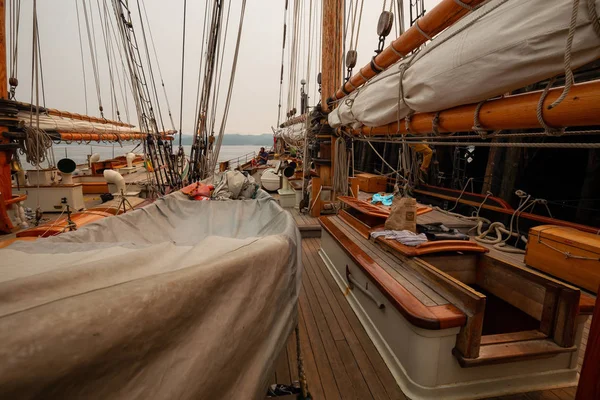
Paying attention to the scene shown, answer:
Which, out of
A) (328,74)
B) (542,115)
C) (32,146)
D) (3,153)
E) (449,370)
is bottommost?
(449,370)

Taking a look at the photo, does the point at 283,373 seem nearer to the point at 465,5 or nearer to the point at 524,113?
the point at 524,113

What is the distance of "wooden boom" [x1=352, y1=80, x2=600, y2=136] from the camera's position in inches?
47.3

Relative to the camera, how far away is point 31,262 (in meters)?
1.21

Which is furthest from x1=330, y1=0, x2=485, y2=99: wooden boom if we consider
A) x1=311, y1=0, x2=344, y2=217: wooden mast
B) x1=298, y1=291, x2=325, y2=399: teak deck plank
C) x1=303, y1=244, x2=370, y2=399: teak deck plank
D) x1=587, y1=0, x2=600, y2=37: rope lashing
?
x1=298, y1=291, x2=325, y2=399: teak deck plank

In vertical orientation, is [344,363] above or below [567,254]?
below

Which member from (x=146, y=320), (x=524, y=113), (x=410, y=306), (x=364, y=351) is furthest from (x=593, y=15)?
(x=364, y=351)

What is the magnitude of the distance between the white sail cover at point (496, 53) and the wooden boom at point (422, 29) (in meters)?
0.34

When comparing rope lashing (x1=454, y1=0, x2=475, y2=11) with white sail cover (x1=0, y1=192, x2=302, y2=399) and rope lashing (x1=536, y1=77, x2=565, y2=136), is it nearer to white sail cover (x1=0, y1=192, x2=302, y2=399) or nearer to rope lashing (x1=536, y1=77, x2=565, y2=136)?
rope lashing (x1=536, y1=77, x2=565, y2=136)

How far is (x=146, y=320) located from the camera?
2.70ft

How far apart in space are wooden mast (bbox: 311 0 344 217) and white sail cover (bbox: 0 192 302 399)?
15.3ft

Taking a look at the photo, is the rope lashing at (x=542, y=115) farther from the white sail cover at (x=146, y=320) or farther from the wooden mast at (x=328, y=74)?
the wooden mast at (x=328, y=74)

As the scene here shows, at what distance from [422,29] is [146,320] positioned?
2.79m

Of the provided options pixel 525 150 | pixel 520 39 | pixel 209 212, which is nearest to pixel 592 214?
pixel 525 150

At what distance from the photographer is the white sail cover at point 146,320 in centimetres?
66
